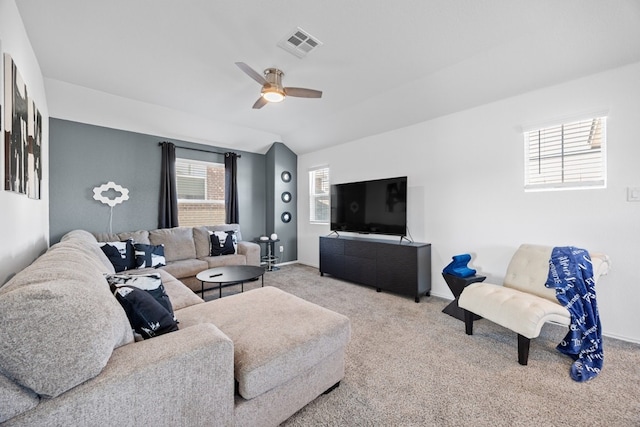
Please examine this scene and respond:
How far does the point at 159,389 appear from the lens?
0.96 meters

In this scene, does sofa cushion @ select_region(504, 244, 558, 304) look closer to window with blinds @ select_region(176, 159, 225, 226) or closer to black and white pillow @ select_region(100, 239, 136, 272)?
black and white pillow @ select_region(100, 239, 136, 272)

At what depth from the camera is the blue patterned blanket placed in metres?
1.89

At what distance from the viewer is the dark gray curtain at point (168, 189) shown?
13.7 ft

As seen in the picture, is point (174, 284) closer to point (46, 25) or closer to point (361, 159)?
point (46, 25)

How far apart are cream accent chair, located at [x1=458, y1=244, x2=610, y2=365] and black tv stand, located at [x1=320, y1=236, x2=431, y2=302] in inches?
36.7

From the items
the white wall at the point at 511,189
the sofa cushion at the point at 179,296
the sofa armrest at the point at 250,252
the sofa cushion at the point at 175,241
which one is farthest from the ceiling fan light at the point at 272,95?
the sofa cushion at the point at 175,241

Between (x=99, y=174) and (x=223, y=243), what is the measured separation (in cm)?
199

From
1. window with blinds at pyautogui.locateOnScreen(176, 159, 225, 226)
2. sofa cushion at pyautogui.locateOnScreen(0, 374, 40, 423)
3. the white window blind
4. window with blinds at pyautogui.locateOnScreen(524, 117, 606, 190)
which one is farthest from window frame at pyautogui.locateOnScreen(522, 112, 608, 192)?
the white window blind

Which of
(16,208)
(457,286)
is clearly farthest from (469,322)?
(16,208)

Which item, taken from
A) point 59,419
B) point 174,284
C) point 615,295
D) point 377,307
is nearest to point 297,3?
point 59,419

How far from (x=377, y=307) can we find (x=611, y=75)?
317 centimetres

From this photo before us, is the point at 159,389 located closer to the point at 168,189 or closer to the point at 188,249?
the point at 188,249

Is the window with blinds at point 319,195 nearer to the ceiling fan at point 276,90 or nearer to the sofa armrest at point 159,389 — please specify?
the ceiling fan at point 276,90

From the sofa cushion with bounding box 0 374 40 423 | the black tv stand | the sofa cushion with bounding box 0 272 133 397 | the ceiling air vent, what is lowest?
the black tv stand
